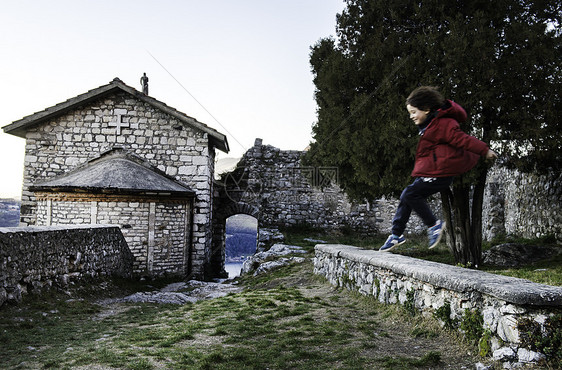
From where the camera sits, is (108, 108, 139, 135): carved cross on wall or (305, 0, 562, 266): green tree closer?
(305, 0, 562, 266): green tree

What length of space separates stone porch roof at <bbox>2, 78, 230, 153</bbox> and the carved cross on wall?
2.47ft

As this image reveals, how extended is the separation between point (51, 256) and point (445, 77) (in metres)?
9.13

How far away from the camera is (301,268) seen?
39.6 feet

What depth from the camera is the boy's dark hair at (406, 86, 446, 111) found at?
12.0 ft

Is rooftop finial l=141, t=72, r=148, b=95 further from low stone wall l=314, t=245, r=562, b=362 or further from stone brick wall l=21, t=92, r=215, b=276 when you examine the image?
low stone wall l=314, t=245, r=562, b=362

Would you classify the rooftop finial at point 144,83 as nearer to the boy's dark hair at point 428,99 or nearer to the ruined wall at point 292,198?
the ruined wall at point 292,198

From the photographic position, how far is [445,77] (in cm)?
898

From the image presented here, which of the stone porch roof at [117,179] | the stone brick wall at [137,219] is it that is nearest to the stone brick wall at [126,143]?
the stone porch roof at [117,179]

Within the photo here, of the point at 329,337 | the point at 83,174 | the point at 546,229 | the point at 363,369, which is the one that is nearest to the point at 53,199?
the point at 83,174

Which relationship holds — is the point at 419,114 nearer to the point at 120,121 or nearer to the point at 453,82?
the point at 453,82

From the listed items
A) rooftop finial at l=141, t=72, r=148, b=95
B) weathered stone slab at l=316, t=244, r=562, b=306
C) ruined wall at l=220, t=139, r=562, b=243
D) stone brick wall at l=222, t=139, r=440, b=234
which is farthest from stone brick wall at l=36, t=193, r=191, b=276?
weathered stone slab at l=316, t=244, r=562, b=306

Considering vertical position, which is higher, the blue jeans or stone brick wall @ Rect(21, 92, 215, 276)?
stone brick wall @ Rect(21, 92, 215, 276)

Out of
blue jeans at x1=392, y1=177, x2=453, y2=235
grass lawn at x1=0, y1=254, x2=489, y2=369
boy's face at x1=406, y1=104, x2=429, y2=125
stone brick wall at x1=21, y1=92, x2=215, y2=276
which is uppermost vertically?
stone brick wall at x1=21, y1=92, x2=215, y2=276

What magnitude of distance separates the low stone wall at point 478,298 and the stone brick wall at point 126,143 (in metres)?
9.89
